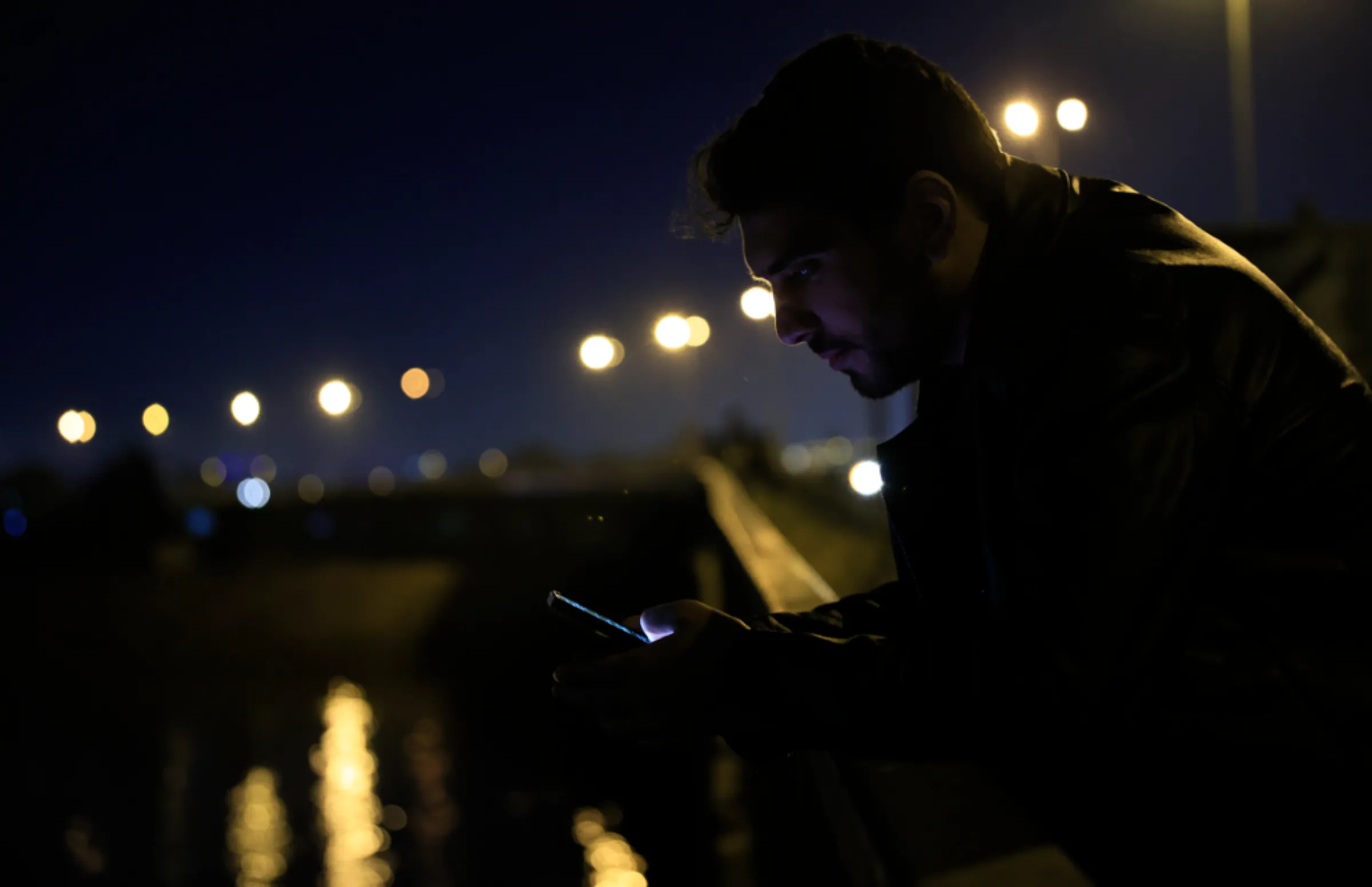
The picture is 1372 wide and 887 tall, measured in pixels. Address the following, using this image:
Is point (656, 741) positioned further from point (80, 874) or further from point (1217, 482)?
point (80, 874)

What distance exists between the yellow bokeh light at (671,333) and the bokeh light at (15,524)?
49.7m

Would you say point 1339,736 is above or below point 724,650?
below

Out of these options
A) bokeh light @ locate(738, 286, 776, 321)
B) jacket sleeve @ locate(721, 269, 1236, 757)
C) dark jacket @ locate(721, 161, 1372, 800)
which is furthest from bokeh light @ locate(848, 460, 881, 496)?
jacket sleeve @ locate(721, 269, 1236, 757)

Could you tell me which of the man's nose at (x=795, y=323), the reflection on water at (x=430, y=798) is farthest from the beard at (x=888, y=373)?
the reflection on water at (x=430, y=798)

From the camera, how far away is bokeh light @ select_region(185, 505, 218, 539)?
52906mm

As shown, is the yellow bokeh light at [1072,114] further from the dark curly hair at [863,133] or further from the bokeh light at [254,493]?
the bokeh light at [254,493]

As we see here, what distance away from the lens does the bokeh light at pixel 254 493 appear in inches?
2168

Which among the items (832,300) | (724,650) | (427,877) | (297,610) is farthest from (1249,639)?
(297,610)

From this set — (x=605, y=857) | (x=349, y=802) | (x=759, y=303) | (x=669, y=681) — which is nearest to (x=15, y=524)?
(x=349, y=802)

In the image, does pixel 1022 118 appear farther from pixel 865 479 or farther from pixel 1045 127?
pixel 865 479

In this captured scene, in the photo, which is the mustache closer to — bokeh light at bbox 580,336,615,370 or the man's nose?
the man's nose

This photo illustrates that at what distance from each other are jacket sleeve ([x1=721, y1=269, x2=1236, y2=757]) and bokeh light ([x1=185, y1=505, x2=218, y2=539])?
187 ft

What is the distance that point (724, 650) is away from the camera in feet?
6.41

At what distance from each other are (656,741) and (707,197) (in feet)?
4.54
